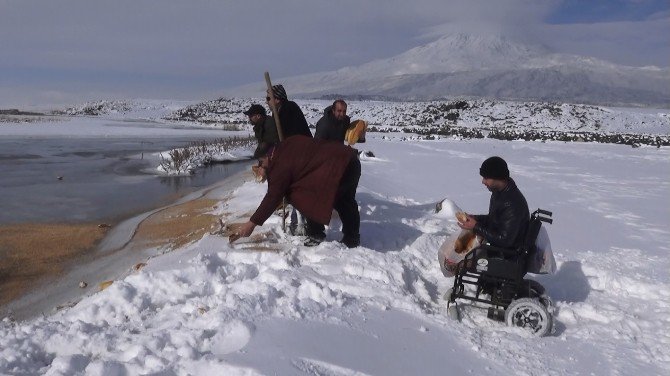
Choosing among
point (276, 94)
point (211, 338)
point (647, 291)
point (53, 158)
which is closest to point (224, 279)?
point (211, 338)

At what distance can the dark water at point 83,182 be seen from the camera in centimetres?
1081

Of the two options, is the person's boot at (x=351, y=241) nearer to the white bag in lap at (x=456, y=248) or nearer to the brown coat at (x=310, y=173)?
the brown coat at (x=310, y=173)

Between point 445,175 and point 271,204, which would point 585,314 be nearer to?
point 271,204

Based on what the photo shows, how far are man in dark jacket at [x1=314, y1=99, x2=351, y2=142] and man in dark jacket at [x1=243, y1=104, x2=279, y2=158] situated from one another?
1.82 feet

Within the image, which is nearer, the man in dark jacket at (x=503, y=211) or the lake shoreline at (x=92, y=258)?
the man in dark jacket at (x=503, y=211)

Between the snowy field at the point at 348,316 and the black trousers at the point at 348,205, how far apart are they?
265 millimetres

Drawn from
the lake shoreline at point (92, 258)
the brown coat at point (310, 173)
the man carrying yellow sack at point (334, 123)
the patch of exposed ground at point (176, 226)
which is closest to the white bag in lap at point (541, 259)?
the brown coat at point (310, 173)

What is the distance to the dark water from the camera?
1081cm

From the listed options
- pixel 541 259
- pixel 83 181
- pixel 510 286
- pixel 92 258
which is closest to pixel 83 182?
pixel 83 181

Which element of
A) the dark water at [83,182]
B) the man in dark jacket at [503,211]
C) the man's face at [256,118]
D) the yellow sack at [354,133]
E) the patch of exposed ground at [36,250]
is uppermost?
the man's face at [256,118]

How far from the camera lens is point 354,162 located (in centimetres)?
546

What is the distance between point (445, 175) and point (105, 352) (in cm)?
1212

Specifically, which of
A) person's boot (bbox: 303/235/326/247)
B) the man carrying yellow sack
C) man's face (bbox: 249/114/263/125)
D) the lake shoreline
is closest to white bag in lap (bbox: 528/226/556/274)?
person's boot (bbox: 303/235/326/247)

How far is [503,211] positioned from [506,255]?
407 mm
